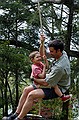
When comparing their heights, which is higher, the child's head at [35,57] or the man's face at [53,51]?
the man's face at [53,51]

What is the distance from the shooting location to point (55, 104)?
7516 mm

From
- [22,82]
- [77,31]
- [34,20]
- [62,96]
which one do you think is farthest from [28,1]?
[62,96]

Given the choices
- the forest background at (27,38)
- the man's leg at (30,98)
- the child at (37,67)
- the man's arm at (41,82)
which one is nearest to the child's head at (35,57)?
the child at (37,67)

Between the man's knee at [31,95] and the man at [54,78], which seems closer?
the man at [54,78]

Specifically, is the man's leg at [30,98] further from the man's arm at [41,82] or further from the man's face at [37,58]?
the man's face at [37,58]

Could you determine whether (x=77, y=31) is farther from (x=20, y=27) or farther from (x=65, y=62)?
(x=65, y=62)

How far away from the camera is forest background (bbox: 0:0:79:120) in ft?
23.9

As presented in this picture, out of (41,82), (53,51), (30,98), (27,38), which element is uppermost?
(27,38)

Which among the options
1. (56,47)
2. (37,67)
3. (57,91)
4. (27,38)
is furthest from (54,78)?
(27,38)

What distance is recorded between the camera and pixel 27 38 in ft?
26.2

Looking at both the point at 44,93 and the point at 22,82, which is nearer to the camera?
the point at 44,93

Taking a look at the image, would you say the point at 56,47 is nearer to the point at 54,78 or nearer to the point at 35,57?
the point at 54,78

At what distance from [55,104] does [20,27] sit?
6.45 ft

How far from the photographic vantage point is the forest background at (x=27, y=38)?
A: 23.9ft
